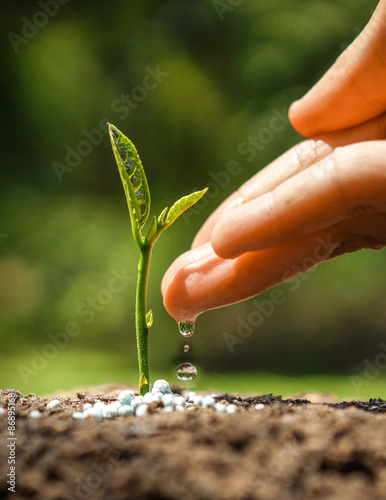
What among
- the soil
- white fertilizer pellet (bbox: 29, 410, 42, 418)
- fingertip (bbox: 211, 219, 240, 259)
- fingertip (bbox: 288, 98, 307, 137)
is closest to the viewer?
the soil

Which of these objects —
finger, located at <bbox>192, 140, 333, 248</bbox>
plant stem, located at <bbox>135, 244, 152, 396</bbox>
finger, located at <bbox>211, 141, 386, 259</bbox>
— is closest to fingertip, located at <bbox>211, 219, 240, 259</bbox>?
finger, located at <bbox>211, 141, 386, 259</bbox>

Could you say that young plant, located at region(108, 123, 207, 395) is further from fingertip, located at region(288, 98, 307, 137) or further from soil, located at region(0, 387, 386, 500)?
fingertip, located at region(288, 98, 307, 137)

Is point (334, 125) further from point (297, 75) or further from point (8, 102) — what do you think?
point (8, 102)

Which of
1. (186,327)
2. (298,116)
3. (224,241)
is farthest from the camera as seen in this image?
(298,116)

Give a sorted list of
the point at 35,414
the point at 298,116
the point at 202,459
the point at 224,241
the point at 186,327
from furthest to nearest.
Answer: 1. the point at 298,116
2. the point at 186,327
3. the point at 224,241
4. the point at 35,414
5. the point at 202,459

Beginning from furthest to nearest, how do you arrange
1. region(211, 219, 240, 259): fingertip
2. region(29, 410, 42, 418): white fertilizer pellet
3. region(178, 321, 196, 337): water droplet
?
region(178, 321, 196, 337): water droplet < region(211, 219, 240, 259): fingertip < region(29, 410, 42, 418): white fertilizer pellet

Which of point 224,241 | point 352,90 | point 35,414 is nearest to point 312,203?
point 224,241

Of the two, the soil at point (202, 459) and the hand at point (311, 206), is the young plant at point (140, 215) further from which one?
the soil at point (202, 459)

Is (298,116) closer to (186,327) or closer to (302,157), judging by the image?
(302,157)
